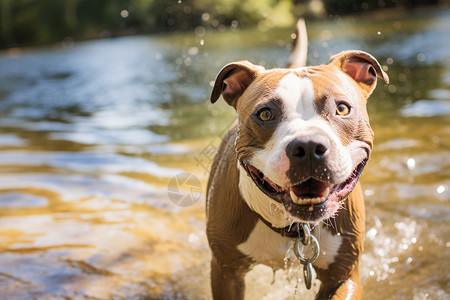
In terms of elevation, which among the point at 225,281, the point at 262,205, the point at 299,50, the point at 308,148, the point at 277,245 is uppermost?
the point at 308,148

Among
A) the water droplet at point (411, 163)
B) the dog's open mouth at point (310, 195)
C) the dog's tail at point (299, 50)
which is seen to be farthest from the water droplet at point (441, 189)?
the dog's open mouth at point (310, 195)

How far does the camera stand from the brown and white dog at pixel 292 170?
2.08 metres

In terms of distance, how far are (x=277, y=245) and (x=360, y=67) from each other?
1.00 m

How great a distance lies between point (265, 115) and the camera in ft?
7.42

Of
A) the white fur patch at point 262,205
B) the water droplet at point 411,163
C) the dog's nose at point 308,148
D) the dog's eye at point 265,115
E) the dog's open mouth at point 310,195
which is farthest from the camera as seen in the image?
the water droplet at point 411,163

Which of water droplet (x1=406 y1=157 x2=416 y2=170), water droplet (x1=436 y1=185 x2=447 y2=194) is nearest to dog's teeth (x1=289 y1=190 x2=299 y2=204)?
water droplet (x1=436 y1=185 x2=447 y2=194)

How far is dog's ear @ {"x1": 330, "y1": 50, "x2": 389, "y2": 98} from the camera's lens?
2.50 meters

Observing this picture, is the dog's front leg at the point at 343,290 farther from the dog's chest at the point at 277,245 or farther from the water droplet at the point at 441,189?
the water droplet at the point at 441,189

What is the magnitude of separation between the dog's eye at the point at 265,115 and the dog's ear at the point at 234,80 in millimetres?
360

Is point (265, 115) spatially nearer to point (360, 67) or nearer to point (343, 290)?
point (360, 67)

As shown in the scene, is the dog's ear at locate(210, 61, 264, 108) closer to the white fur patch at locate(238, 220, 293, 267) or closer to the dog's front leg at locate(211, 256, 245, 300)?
the white fur patch at locate(238, 220, 293, 267)

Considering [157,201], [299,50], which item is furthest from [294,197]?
[157,201]

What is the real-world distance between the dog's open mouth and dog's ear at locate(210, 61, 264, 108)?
60 centimetres

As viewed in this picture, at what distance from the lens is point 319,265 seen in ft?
8.36
